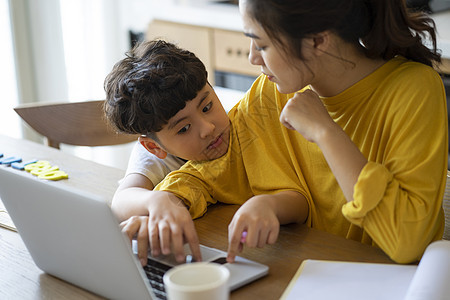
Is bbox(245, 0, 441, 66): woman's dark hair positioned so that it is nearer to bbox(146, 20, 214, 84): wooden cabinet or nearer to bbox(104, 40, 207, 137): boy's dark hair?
bbox(104, 40, 207, 137): boy's dark hair

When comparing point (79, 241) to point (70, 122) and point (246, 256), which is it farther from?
point (70, 122)

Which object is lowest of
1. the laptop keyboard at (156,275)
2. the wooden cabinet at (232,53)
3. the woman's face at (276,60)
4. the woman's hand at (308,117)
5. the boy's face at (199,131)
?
the wooden cabinet at (232,53)

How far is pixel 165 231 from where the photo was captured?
984 millimetres

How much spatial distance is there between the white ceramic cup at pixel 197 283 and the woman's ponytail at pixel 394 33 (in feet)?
1.85

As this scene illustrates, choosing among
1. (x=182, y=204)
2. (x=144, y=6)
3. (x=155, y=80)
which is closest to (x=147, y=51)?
(x=155, y=80)

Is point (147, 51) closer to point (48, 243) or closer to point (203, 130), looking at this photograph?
point (203, 130)

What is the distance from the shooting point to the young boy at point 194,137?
118cm

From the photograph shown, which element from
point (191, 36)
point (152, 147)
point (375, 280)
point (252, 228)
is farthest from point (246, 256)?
point (191, 36)

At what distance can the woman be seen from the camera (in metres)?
0.95

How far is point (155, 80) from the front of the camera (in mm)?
1188

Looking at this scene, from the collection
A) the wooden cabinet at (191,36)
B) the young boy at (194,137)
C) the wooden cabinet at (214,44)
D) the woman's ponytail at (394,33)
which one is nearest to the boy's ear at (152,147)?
the young boy at (194,137)

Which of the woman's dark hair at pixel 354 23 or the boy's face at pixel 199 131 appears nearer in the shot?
the woman's dark hair at pixel 354 23

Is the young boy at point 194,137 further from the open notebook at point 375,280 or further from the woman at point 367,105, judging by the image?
the open notebook at point 375,280

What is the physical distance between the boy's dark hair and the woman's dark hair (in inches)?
9.2
